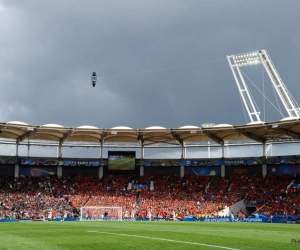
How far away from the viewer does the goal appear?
190 ft

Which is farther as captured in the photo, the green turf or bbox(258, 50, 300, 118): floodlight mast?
bbox(258, 50, 300, 118): floodlight mast

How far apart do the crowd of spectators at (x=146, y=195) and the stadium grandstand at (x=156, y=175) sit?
14cm

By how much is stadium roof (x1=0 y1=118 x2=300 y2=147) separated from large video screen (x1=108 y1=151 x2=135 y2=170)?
2.93 metres

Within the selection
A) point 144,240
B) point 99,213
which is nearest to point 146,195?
point 99,213

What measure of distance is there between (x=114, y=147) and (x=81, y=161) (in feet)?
21.3

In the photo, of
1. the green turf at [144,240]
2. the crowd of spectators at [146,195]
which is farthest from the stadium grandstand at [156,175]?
the green turf at [144,240]

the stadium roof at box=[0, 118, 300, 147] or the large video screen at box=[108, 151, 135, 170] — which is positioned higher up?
the stadium roof at box=[0, 118, 300, 147]

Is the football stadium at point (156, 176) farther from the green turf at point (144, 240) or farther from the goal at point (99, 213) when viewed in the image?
the green turf at point (144, 240)

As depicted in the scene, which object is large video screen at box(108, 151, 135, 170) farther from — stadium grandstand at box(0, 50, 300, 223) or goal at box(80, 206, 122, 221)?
goal at box(80, 206, 122, 221)

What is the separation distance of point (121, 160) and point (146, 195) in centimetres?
875

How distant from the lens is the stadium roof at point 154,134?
213 feet

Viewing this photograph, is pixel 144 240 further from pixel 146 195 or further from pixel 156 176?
pixel 156 176

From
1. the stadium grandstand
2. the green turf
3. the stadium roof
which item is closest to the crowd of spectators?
the stadium grandstand

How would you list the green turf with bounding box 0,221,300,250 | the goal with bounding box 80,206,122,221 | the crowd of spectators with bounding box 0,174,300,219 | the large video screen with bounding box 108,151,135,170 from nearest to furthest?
the green turf with bounding box 0,221,300,250 → the goal with bounding box 80,206,122,221 → the crowd of spectators with bounding box 0,174,300,219 → the large video screen with bounding box 108,151,135,170
